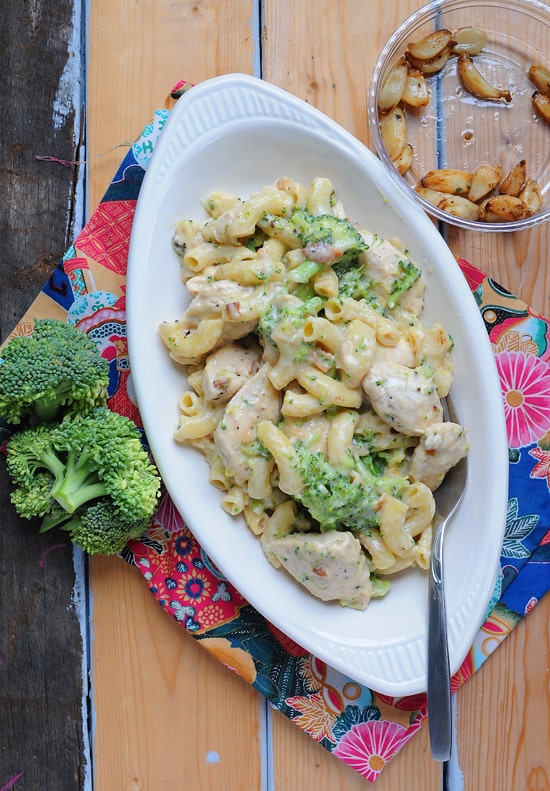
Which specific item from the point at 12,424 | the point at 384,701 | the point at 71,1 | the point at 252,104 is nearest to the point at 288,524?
the point at 384,701

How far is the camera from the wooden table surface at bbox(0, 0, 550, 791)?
2.06m

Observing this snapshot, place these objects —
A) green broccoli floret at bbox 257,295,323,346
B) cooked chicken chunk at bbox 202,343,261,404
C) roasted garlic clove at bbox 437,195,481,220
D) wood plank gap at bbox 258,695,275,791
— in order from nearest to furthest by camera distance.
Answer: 1. green broccoli floret at bbox 257,295,323,346
2. cooked chicken chunk at bbox 202,343,261,404
3. roasted garlic clove at bbox 437,195,481,220
4. wood plank gap at bbox 258,695,275,791

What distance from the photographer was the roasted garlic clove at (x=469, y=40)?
82.1 inches

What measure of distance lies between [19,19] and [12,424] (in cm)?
116

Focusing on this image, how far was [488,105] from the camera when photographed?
6.92ft

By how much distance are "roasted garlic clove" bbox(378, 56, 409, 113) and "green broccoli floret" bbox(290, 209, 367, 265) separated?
1.40 feet

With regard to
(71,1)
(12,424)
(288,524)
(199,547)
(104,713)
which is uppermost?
(71,1)

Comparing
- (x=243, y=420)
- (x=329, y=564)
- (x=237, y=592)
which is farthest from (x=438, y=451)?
(x=237, y=592)

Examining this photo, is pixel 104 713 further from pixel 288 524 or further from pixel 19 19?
pixel 19 19

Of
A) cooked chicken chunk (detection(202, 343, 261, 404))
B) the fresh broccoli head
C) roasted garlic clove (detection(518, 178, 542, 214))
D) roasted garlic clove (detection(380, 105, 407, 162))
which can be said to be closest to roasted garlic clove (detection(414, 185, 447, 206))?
roasted garlic clove (detection(380, 105, 407, 162))

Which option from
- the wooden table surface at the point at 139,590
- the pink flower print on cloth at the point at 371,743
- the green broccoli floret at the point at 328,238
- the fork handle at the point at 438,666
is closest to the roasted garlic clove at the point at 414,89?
the wooden table surface at the point at 139,590

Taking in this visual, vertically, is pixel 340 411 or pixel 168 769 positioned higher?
pixel 340 411

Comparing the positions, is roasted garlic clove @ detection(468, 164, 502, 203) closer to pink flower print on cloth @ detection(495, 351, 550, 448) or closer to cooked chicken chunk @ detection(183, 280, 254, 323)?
pink flower print on cloth @ detection(495, 351, 550, 448)

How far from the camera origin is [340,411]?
1814 mm
